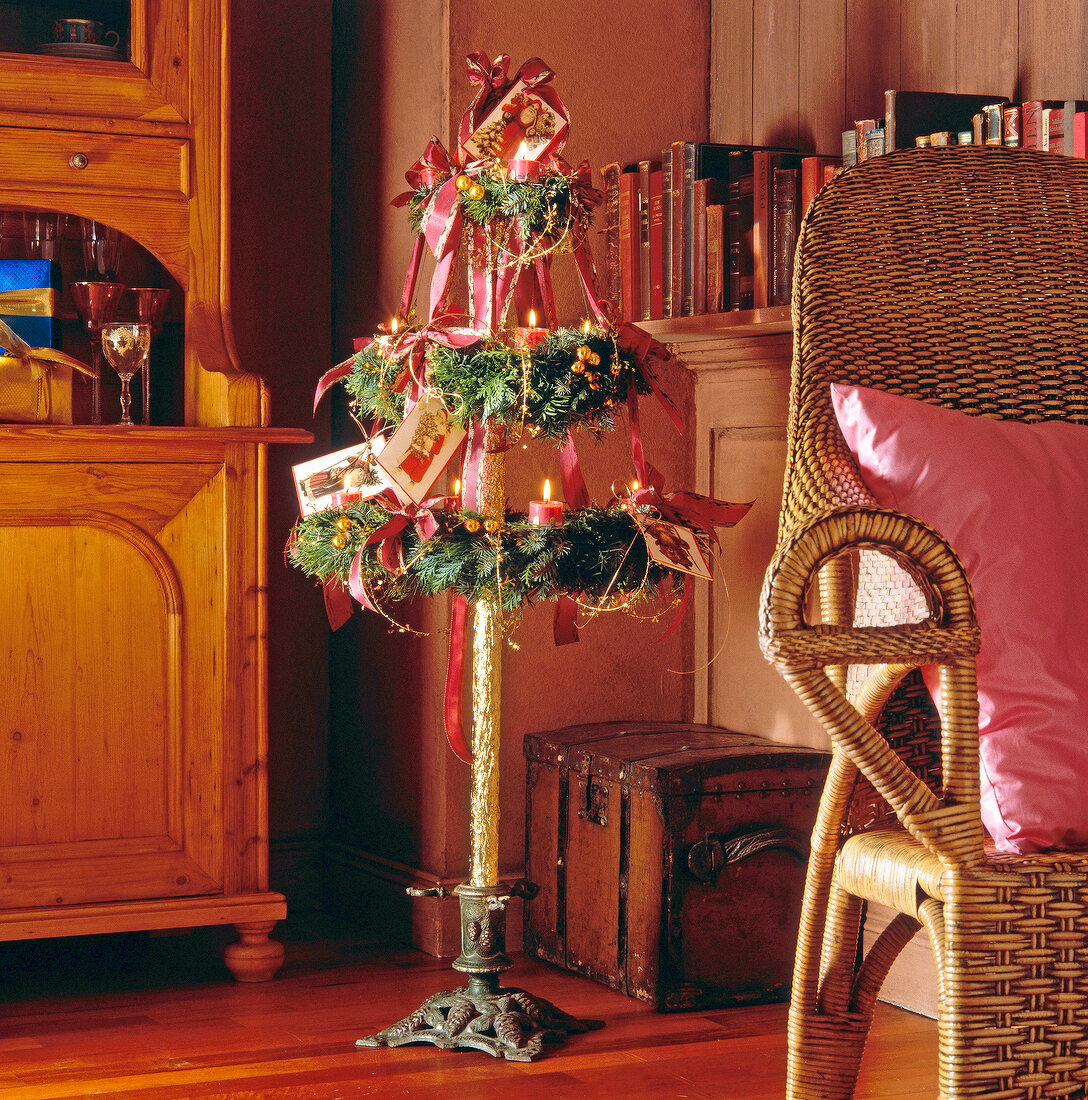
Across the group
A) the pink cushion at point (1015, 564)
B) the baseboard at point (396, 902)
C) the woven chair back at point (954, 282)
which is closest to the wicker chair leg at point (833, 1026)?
the pink cushion at point (1015, 564)

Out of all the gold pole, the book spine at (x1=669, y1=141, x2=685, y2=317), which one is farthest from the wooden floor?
the book spine at (x1=669, y1=141, x2=685, y2=317)

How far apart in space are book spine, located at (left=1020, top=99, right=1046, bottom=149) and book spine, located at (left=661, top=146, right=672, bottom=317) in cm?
68

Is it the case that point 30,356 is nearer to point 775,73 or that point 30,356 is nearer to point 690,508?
point 690,508

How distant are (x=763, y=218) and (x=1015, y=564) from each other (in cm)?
111

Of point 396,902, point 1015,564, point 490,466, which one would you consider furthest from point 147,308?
point 1015,564

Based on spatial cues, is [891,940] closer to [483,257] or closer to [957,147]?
[957,147]

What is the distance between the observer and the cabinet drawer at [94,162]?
2.29m

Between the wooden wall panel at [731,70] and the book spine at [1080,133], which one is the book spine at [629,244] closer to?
the wooden wall panel at [731,70]

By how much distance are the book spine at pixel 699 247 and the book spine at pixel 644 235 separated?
0.11 m

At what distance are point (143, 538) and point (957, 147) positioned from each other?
1.29 metres

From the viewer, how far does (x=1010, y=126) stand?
1.95 metres

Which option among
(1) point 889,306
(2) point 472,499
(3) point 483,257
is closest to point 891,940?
(1) point 889,306

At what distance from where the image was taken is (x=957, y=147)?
173 cm

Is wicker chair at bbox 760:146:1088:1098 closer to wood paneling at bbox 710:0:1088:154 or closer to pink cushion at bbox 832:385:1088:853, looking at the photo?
pink cushion at bbox 832:385:1088:853
